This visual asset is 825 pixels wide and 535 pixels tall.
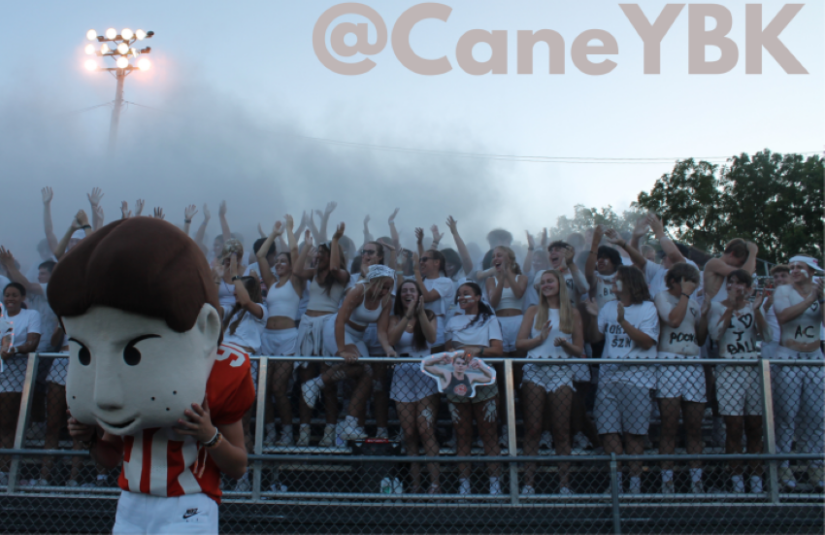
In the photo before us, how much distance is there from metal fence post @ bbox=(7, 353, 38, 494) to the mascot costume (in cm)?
263

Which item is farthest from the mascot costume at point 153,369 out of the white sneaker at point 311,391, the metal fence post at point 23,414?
the metal fence post at point 23,414

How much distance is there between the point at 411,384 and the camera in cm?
493

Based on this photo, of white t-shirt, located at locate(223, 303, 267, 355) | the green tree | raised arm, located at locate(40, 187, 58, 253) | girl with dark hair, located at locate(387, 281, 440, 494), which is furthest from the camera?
the green tree

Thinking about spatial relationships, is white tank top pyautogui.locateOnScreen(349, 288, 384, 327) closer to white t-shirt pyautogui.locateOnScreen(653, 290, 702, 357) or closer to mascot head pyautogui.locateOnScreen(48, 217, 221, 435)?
white t-shirt pyautogui.locateOnScreen(653, 290, 702, 357)

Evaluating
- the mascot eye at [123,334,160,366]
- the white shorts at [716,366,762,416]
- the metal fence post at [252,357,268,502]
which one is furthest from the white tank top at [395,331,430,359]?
the mascot eye at [123,334,160,366]

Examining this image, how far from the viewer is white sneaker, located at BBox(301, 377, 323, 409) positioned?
4875 millimetres

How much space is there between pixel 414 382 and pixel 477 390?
0.51m

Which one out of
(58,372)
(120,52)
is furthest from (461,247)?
(120,52)

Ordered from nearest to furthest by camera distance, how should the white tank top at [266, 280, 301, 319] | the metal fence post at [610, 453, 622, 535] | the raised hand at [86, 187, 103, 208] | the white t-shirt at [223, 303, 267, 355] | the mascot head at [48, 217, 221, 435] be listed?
the mascot head at [48, 217, 221, 435] → the metal fence post at [610, 453, 622, 535] → the white t-shirt at [223, 303, 267, 355] → the white tank top at [266, 280, 301, 319] → the raised hand at [86, 187, 103, 208]

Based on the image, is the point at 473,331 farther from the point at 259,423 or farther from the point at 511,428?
the point at 259,423

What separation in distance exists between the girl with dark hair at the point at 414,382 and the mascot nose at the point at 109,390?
2.72 metres

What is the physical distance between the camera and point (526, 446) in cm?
471

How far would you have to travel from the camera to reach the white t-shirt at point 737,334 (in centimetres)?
517

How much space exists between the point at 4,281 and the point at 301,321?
3.03 m
